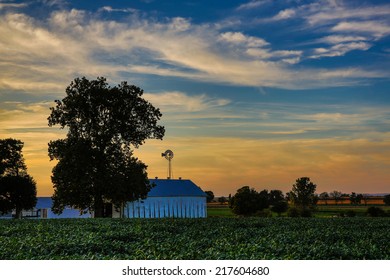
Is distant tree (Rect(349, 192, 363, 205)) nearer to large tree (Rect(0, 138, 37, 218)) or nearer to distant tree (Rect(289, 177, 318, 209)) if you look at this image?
distant tree (Rect(289, 177, 318, 209))

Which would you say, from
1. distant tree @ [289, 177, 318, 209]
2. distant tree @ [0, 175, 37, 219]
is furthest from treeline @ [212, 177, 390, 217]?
distant tree @ [0, 175, 37, 219]

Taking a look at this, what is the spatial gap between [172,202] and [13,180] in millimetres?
22522

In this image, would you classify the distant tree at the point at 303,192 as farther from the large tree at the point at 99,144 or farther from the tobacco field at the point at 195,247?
the tobacco field at the point at 195,247

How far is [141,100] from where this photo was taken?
49.1m

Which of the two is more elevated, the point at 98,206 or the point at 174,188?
the point at 174,188

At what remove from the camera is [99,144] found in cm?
4669

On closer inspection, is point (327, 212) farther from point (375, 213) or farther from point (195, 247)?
point (195, 247)

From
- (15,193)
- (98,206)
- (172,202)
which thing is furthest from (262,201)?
(98,206)

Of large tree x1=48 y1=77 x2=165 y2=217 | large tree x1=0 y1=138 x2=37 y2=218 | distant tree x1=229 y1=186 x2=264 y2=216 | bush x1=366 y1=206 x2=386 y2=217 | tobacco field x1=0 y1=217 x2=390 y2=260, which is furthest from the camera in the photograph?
distant tree x1=229 y1=186 x2=264 y2=216

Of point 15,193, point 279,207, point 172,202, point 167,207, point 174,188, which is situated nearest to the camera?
point 167,207

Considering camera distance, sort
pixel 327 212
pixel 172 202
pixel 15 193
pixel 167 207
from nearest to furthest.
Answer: pixel 167 207 → pixel 172 202 → pixel 15 193 → pixel 327 212

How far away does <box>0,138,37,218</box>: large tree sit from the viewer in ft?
218

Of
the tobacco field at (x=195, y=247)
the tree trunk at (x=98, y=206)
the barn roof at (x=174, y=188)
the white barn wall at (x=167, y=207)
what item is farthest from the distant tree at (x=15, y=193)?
the tobacco field at (x=195, y=247)
